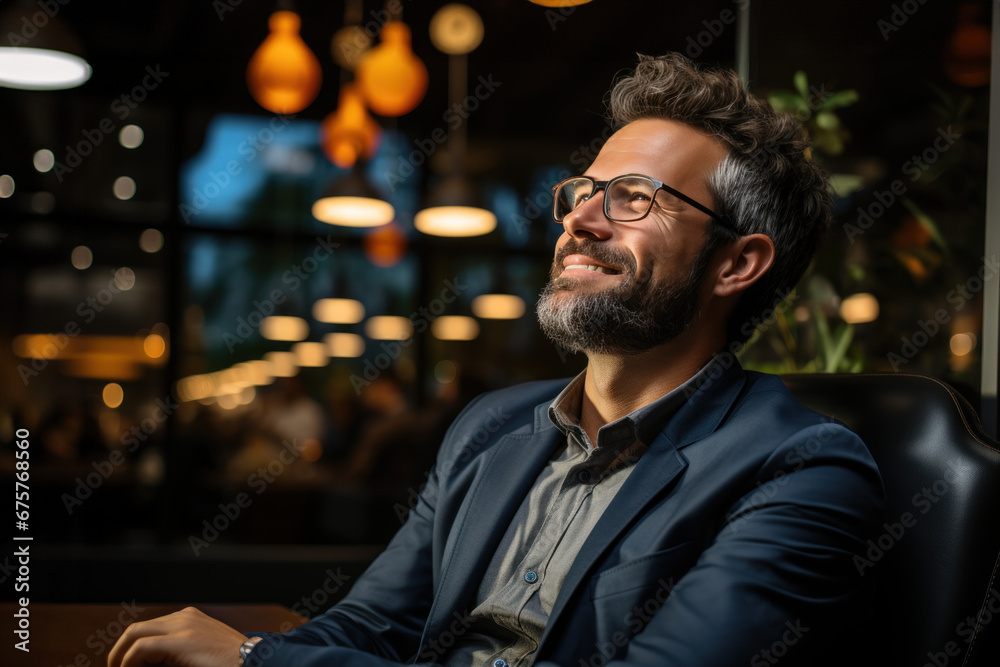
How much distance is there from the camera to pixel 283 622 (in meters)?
1.52

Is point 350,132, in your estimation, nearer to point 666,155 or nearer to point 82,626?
point 666,155

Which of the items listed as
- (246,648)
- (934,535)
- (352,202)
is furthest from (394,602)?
(352,202)

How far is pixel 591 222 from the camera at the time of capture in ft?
4.91

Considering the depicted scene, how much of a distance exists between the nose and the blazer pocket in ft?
2.00

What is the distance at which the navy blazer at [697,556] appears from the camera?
1044 mm

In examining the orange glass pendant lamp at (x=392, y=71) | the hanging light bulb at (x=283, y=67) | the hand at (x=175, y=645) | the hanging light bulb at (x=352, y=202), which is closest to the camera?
the hand at (x=175, y=645)

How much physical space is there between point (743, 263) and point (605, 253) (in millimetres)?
292

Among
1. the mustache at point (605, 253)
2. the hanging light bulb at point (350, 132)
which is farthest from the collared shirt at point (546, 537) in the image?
the hanging light bulb at point (350, 132)

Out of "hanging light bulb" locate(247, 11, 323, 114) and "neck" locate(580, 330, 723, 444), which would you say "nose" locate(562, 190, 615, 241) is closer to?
"neck" locate(580, 330, 723, 444)

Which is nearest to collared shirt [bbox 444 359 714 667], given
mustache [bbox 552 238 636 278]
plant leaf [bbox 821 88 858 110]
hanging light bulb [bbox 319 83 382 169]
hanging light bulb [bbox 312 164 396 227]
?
mustache [bbox 552 238 636 278]

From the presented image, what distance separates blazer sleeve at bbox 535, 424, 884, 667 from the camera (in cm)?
102

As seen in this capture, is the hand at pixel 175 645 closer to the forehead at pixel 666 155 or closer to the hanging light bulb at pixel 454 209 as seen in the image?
the forehead at pixel 666 155

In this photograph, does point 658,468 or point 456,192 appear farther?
point 456,192

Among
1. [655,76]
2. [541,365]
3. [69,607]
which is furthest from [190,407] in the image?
[655,76]
